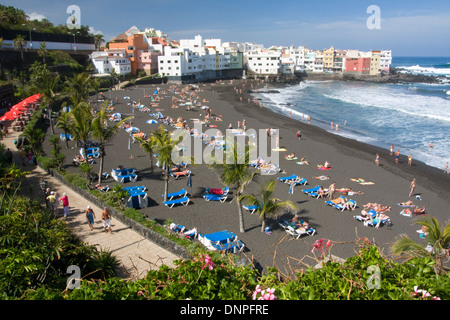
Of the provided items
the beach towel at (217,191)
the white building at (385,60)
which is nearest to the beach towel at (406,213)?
the beach towel at (217,191)

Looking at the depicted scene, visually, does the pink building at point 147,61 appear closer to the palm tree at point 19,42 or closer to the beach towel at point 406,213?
the palm tree at point 19,42

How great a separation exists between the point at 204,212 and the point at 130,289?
32.6ft

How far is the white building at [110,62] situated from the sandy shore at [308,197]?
36.5 meters

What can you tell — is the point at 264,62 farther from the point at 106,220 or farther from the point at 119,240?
the point at 119,240

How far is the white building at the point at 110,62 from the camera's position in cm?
6197

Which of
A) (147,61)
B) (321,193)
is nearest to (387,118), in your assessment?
(321,193)

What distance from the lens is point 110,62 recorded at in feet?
207

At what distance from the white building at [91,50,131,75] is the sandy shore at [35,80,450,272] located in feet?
120

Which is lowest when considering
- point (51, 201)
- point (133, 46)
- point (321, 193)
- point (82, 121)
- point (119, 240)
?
point (321, 193)

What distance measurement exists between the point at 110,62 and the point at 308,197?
190ft

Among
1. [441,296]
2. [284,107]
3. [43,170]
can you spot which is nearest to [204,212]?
[43,170]

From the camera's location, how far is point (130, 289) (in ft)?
13.1
